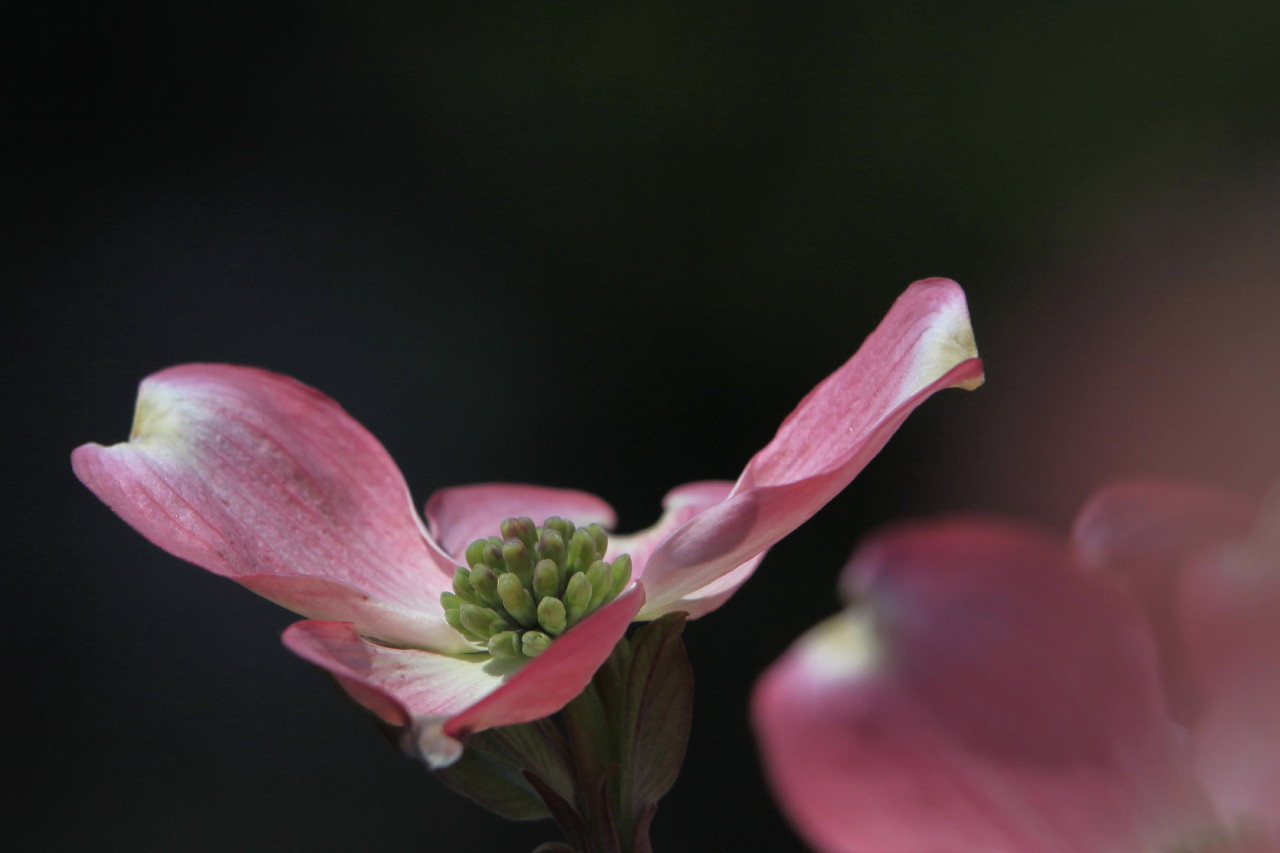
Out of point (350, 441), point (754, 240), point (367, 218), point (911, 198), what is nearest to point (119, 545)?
point (367, 218)

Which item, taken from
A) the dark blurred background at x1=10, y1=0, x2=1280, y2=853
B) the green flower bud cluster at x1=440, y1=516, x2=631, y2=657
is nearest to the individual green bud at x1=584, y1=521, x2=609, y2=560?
the green flower bud cluster at x1=440, y1=516, x2=631, y2=657

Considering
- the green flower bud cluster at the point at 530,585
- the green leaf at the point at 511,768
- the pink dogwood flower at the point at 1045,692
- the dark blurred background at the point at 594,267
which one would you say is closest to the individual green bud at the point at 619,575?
the green flower bud cluster at the point at 530,585

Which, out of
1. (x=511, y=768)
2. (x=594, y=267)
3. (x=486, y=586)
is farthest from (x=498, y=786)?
(x=594, y=267)

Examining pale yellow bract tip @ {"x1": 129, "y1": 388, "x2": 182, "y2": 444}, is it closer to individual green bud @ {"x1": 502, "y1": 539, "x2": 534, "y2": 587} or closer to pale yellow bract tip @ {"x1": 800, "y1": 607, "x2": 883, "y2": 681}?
individual green bud @ {"x1": 502, "y1": 539, "x2": 534, "y2": 587}

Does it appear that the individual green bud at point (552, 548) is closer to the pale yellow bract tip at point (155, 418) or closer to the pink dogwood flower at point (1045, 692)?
the pale yellow bract tip at point (155, 418)

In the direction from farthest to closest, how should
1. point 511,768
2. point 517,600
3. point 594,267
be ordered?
point 594,267, point 517,600, point 511,768

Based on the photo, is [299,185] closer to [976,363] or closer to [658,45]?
[658,45]

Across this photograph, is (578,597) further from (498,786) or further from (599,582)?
(498,786)
